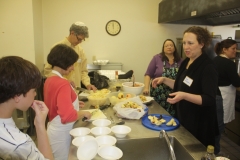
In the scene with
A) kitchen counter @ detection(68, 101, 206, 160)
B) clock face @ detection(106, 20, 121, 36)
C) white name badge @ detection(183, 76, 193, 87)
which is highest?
clock face @ detection(106, 20, 121, 36)

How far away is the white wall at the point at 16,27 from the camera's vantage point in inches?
115

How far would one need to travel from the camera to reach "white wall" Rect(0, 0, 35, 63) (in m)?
2.91

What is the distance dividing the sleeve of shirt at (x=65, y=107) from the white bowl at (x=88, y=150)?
11.6 inches

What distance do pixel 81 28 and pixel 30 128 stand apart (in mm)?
1959

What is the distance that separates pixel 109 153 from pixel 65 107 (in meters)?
0.44

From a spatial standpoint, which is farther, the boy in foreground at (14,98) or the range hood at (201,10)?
the range hood at (201,10)

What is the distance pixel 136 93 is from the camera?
6.73ft

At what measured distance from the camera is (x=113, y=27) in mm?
3965

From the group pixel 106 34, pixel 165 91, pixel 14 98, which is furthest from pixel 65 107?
pixel 106 34

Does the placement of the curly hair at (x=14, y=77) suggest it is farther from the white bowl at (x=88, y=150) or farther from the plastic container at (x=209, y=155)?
the plastic container at (x=209, y=155)

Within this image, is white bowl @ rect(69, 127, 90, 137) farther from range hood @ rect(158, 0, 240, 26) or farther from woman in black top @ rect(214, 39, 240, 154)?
woman in black top @ rect(214, 39, 240, 154)

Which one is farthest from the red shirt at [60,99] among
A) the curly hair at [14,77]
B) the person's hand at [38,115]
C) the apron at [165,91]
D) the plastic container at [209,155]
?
the apron at [165,91]

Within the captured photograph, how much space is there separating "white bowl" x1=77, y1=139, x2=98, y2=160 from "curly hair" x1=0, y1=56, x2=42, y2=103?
1.27 ft

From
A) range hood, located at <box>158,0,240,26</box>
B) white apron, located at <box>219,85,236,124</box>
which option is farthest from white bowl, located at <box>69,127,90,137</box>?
white apron, located at <box>219,85,236,124</box>
